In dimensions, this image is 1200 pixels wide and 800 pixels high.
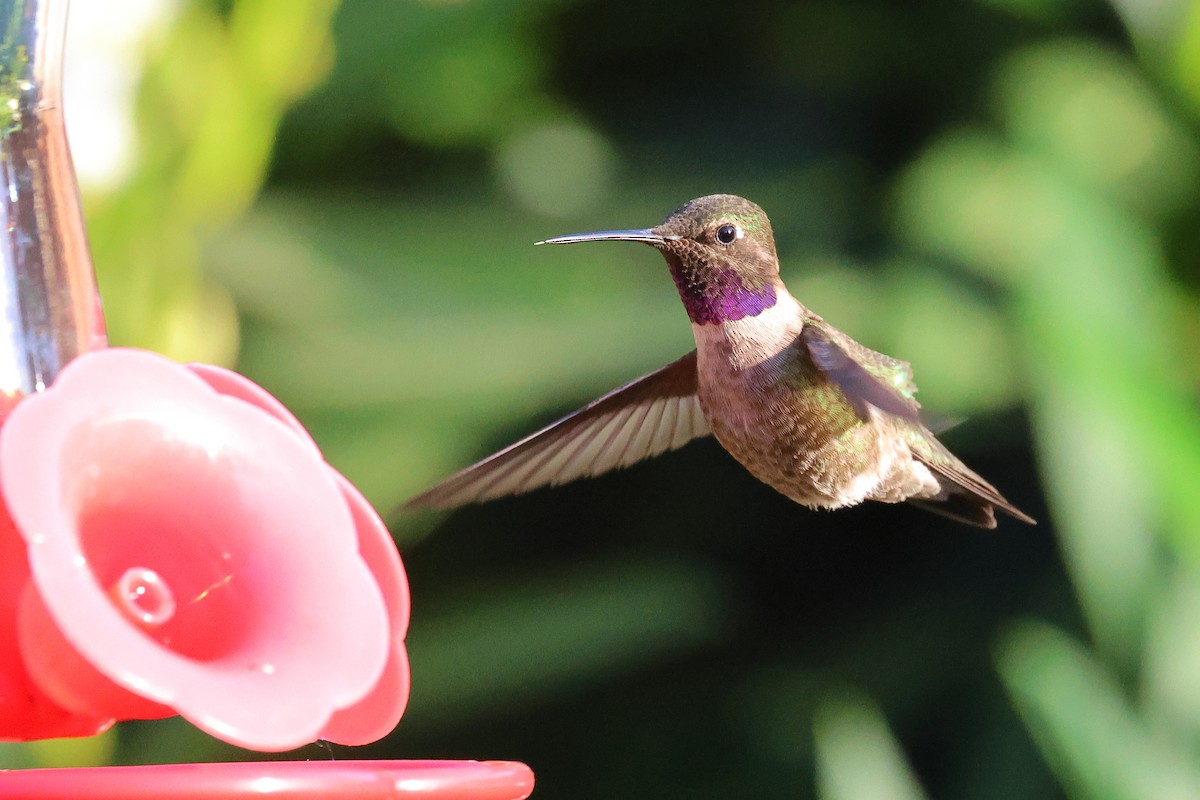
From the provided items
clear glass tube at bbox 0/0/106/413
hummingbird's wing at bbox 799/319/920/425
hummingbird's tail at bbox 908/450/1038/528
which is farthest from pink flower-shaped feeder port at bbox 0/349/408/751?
hummingbird's tail at bbox 908/450/1038/528

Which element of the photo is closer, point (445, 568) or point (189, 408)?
point (189, 408)

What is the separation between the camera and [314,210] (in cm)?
427

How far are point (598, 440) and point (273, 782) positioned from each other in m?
1.51

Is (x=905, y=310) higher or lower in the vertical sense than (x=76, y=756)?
higher

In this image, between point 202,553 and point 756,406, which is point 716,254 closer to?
point 756,406

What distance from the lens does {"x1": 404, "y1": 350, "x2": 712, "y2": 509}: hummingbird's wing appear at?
224 centimetres

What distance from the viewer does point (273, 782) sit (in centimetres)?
115

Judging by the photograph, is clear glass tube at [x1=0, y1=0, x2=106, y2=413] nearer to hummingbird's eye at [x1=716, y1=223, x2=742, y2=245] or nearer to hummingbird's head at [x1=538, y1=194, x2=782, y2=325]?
hummingbird's head at [x1=538, y1=194, x2=782, y2=325]

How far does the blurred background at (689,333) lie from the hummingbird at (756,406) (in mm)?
946

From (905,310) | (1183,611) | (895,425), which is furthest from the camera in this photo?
(905,310)

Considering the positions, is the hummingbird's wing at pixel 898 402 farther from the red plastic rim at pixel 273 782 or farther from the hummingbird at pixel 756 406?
the red plastic rim at pixel 273 782

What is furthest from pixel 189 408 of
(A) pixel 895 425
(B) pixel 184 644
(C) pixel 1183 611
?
(C) pixel 1183 611

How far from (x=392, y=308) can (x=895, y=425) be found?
2.00 metres

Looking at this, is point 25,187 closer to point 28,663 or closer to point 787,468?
point 28,663
